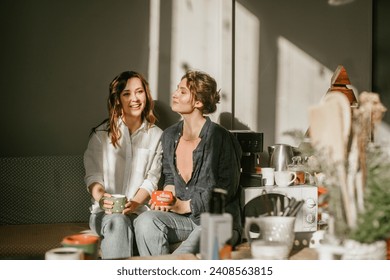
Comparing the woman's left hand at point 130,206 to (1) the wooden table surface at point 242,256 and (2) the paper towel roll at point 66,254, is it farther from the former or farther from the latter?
(2) the paper towel roll at point 66,254

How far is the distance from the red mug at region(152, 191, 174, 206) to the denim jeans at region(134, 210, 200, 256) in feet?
0.30

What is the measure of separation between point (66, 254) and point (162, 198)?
86 centimetres

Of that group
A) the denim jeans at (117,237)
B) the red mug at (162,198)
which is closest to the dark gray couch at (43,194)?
the denim jeans at (117,237)

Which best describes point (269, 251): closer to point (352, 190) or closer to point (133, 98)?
point (352, 190)

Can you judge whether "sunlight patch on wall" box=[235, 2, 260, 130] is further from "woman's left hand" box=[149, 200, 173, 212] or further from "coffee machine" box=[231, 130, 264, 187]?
"woman's left hand" box=[149, 200, 173, 212]

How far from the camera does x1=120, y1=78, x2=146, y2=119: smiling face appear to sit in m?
2.65

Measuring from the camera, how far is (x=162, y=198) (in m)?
2.29

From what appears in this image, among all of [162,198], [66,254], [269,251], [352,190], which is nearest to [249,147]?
[162,198]

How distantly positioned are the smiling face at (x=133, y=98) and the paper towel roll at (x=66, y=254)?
125 centimetres

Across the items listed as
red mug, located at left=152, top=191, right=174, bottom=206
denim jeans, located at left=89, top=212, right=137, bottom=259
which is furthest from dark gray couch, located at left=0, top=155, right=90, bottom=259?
red mug, located at left=152, top=191, right=174, bottom=206

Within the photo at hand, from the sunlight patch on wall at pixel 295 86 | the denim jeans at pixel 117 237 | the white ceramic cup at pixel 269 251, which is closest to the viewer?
the white ceramic cup at pixel 269 251

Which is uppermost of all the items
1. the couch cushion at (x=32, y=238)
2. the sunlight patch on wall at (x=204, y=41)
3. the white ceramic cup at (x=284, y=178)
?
the sunlight patch on wall at (x=204, y=41)

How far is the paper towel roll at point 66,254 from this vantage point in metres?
1.44
